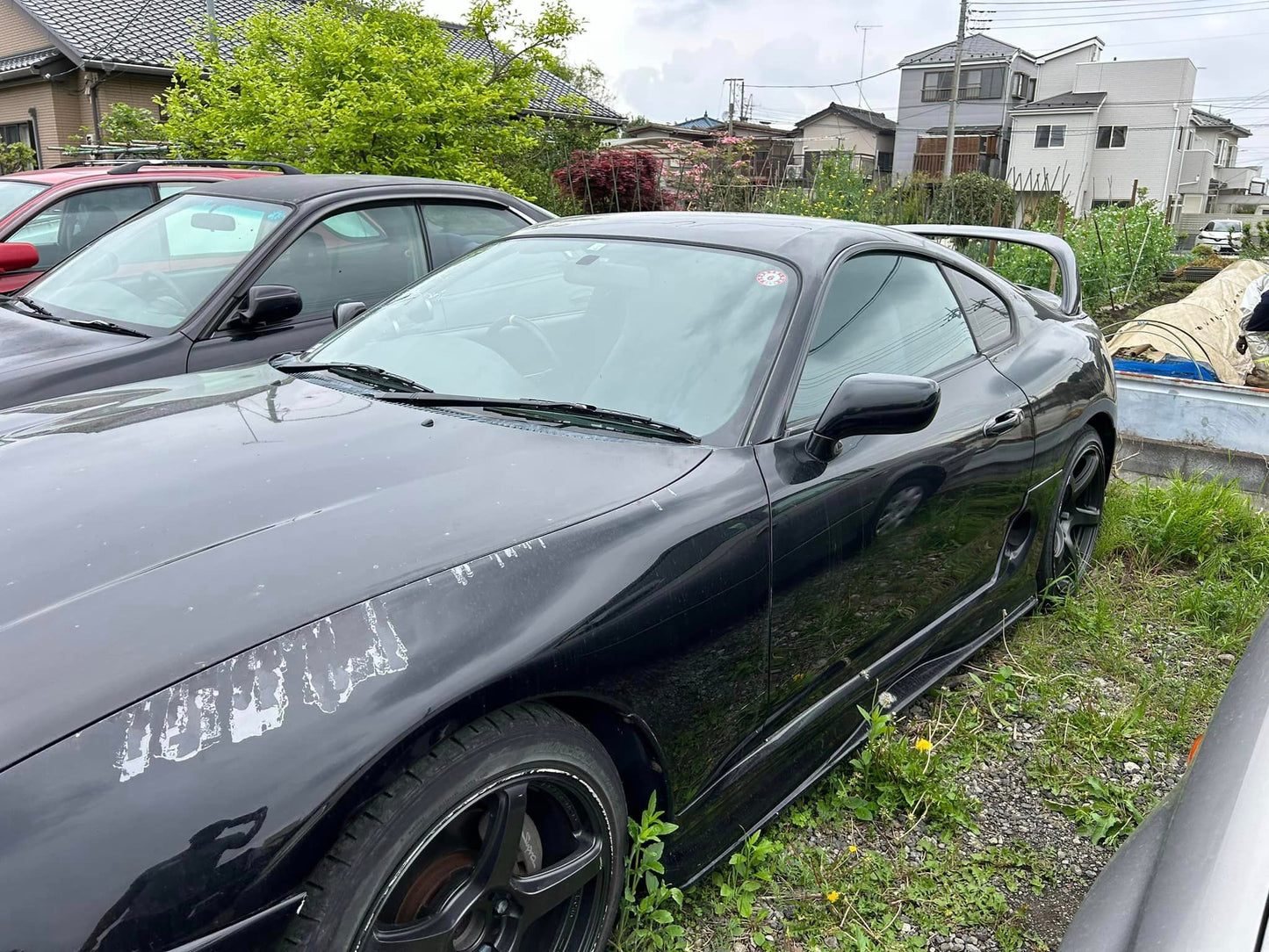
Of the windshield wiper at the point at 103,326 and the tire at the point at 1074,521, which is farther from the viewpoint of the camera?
the windshield wiper at the point at 103,326

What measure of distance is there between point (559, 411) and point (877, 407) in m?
0.73

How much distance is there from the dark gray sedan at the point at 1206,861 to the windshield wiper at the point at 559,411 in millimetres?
1128

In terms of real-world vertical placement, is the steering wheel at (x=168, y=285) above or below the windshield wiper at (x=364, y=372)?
above

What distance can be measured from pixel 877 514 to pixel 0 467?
77.5 inches

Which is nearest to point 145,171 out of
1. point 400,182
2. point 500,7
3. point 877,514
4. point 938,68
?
point 400,182

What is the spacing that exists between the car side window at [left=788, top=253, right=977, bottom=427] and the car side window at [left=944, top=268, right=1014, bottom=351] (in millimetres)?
58

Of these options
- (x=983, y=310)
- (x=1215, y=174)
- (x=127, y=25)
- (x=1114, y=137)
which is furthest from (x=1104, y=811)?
(x=1215, y=174)

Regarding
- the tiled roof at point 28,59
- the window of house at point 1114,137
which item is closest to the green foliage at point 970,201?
the tiled roof at point 28,59

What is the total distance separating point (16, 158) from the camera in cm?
1881

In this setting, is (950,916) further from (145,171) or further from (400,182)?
(145,171)

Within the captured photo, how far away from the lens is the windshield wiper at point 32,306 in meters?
3.95

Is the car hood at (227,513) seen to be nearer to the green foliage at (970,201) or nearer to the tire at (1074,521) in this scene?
the tire at (1074,521)

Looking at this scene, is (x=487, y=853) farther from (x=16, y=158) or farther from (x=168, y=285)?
(x=16, y=158)

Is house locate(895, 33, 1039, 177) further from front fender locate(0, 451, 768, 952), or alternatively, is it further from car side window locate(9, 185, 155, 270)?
front fender locate(0, 451, 768, 952)
